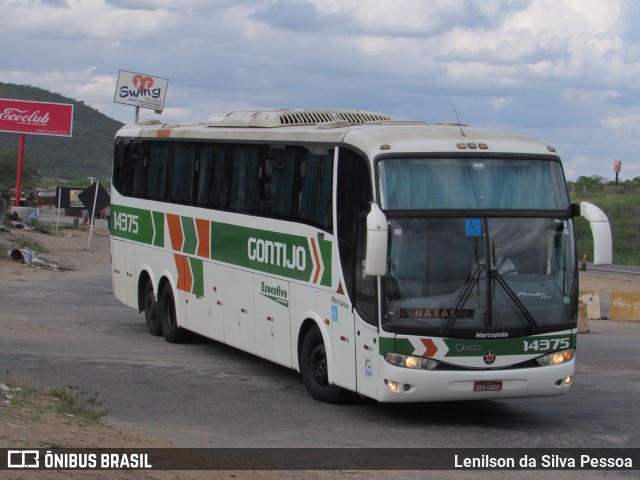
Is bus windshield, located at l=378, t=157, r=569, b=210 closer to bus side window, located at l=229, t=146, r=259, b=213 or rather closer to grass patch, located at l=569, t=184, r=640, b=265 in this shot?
bus side window, located at l=229, t=146, r=259, b=213

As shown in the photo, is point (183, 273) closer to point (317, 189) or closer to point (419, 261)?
point (317, 189)

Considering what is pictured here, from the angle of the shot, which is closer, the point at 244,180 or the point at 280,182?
the point at 280,182

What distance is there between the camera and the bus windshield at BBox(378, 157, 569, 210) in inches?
489

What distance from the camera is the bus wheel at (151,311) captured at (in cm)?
2014

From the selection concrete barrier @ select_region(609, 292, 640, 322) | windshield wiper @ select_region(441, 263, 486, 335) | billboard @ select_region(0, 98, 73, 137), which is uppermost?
billboard @ select_region(0, 98, 73, 137)

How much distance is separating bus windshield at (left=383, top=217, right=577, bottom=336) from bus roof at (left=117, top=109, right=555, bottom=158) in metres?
0.93

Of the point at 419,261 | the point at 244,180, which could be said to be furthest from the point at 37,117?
the point at 419,261

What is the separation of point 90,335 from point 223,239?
4.45 m

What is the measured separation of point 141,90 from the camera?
230 feet

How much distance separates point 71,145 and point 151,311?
475 feet

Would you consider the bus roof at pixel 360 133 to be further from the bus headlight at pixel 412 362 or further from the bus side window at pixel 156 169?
the bus headlight at pixel 412 362

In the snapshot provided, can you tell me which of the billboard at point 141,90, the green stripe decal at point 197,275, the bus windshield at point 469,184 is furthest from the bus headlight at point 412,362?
the billboard at point 141,90

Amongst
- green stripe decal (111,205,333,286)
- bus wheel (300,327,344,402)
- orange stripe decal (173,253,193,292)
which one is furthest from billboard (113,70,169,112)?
bus wheel (300,327,344,402)

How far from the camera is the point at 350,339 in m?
13.0
